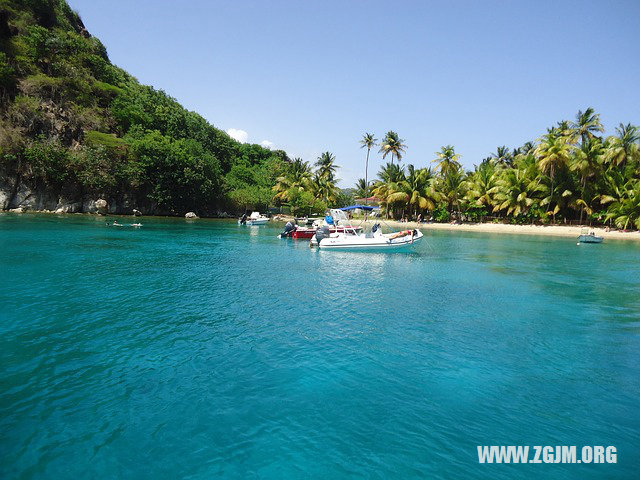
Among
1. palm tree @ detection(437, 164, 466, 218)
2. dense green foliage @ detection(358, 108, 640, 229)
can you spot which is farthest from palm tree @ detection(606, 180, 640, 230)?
palm tree @ detection(437, 164, 466, 218)

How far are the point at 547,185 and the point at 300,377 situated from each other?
222 ft

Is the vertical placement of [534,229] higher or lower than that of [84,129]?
lower

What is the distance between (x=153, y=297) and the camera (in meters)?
14.5

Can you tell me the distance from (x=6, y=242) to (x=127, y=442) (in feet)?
89.7

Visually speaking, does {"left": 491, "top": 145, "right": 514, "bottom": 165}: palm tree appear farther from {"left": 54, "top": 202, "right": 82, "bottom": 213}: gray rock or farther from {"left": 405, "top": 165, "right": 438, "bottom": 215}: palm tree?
{"left": 54, "top": 202, "right": 82, "bottom": 213}: gray rock

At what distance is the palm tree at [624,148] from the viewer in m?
53.8

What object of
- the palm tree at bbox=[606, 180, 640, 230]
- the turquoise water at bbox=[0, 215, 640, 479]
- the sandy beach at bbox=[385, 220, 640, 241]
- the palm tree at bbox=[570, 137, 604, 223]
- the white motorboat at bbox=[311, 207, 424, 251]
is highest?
the palm tree at bbox=[570, 137, 604, 223]

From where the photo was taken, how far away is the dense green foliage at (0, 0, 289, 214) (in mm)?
53656

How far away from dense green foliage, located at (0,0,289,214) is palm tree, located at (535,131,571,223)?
5573cm

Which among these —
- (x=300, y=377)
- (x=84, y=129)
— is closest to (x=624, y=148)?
(x=300, y=377)

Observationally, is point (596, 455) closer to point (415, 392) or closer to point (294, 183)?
point (415, 392)

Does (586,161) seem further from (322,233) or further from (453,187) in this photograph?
(322,233)

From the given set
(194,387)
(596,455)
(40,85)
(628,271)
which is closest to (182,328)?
(194,387)

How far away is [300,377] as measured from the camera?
8.44 metres
